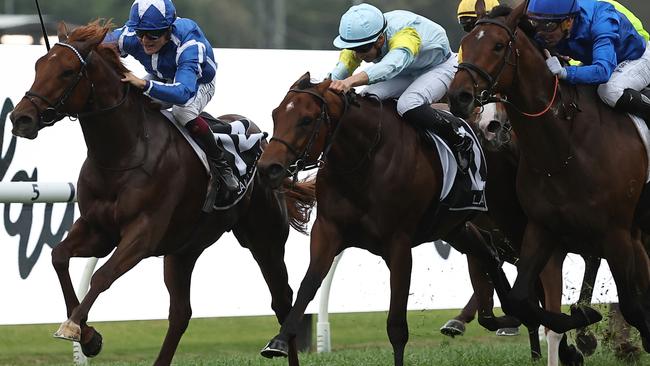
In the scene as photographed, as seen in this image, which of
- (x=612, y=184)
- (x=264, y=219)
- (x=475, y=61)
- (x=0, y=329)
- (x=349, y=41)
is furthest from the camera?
(x=0, y=329)

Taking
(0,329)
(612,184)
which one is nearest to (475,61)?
(612,184)

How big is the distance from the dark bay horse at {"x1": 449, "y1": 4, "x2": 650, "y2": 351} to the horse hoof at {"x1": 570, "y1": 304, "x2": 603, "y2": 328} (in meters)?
0.26

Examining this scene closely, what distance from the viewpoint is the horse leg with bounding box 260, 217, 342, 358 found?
642 cm

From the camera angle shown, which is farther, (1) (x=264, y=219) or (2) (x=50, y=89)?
(1) (x=264, y=219)

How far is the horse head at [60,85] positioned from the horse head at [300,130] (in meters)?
0.95

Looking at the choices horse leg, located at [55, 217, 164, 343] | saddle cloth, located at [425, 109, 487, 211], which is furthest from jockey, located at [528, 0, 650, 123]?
horse leg, located at [55, 217, 164, 343]

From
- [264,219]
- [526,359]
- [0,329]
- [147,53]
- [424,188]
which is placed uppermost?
[147,53]

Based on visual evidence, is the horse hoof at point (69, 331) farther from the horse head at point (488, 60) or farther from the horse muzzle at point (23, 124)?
the horse head at point (488, 60)

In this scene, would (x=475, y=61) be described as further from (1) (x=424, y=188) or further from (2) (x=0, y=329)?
(2) (x=0, y=329)

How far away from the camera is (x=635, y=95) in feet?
22.2

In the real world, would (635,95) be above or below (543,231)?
above

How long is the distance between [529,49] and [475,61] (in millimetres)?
392

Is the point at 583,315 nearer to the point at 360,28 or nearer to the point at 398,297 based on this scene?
the point at 398,297

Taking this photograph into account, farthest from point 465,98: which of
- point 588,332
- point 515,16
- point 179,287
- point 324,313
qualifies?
point 324,313
